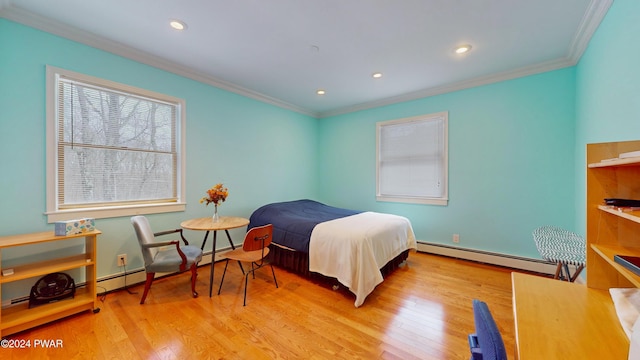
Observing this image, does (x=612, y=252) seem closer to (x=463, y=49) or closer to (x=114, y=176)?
(x=463, y=49)

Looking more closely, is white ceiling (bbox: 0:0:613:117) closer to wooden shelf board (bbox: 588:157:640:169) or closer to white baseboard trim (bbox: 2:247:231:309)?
wooden shelf board (bbox: 588:157:640:169)

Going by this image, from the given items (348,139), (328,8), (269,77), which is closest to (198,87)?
(269,77)

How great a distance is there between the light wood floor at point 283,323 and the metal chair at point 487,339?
1090mm

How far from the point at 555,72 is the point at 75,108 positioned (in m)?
5.19

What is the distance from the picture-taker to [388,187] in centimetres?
411

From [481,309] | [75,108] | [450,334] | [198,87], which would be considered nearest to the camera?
[481,309]

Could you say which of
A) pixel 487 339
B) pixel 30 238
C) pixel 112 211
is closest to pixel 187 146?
pixel 112 211

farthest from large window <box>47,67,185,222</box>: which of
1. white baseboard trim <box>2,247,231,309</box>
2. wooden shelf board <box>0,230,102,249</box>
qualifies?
white baseboard trim <box>2,247,231,309</box>

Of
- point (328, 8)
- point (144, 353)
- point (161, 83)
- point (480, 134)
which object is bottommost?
point (144, 353)

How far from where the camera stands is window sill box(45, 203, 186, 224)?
2.16m

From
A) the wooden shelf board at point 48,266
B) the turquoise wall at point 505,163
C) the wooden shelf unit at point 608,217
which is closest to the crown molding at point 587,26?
the turquoise wall at point 505,163

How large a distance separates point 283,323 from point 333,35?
265 centimetres

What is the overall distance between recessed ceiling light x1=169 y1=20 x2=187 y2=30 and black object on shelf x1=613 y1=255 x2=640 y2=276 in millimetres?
3150

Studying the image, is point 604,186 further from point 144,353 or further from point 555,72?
point 144,353
